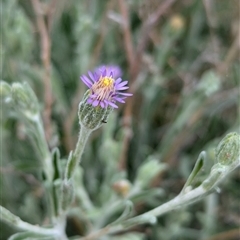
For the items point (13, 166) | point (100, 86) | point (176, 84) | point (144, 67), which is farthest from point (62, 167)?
point (176, 84)

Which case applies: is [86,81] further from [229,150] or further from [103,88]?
[229,150]

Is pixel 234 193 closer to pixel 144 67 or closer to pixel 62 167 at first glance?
pixel 144 67

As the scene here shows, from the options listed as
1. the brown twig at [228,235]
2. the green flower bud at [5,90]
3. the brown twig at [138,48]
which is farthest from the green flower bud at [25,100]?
the brown twig at [228,235]

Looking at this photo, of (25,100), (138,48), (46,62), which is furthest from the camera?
(138,48)

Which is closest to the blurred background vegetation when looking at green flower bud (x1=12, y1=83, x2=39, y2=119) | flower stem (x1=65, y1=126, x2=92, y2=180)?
green flower bud (x1=12, y1=83, x2=39, y2=119)

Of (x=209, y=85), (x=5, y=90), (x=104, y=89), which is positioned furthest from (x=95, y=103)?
(x=209, y=85)
